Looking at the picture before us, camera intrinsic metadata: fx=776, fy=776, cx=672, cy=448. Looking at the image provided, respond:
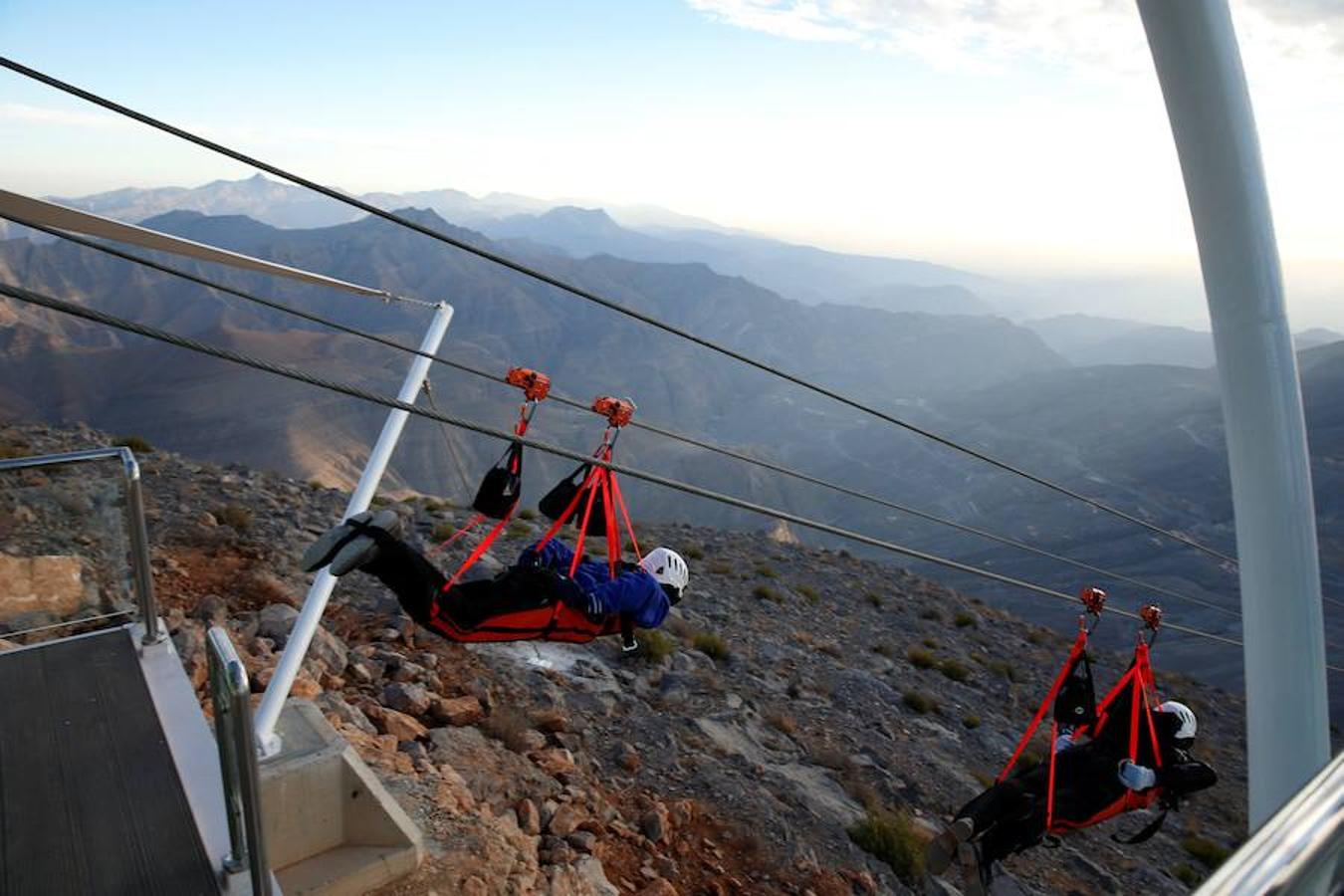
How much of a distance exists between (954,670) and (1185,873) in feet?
18.8

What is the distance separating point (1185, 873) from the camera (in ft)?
37.0

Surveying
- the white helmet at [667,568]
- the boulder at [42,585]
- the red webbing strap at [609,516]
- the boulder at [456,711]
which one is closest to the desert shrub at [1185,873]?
the white helmet at [667,568]

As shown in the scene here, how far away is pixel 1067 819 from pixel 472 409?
366 feet

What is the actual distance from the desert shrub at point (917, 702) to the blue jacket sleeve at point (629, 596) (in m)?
9.66

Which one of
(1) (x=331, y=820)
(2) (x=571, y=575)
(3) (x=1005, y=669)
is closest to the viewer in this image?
(2) (x=571, y=575)

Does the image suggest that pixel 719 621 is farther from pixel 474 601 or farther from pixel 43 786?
pixel 43 786

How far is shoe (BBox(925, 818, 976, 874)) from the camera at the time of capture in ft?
22.3

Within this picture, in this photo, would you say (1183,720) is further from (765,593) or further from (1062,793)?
(765,593)

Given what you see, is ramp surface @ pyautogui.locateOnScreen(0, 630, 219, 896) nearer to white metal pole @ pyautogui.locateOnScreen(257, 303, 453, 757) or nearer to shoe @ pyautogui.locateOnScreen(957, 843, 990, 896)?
white metal pole @ pyautogui.locateOnScreen(257, 303, 453, 757)

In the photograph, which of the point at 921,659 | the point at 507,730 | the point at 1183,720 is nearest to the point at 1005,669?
the point at 921,659

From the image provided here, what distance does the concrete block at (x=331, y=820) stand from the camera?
548cm

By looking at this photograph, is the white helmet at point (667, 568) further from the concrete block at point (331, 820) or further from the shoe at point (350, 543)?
the concrete block at point (331, 820)

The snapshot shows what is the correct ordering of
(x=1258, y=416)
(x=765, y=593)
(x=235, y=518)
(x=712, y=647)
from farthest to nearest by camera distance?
(x=765, y=593)
(x=712, y=647)
(x=235, y=518)
(x=1258, y=416)

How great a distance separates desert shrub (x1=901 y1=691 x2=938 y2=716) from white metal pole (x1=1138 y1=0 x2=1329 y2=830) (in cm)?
969
